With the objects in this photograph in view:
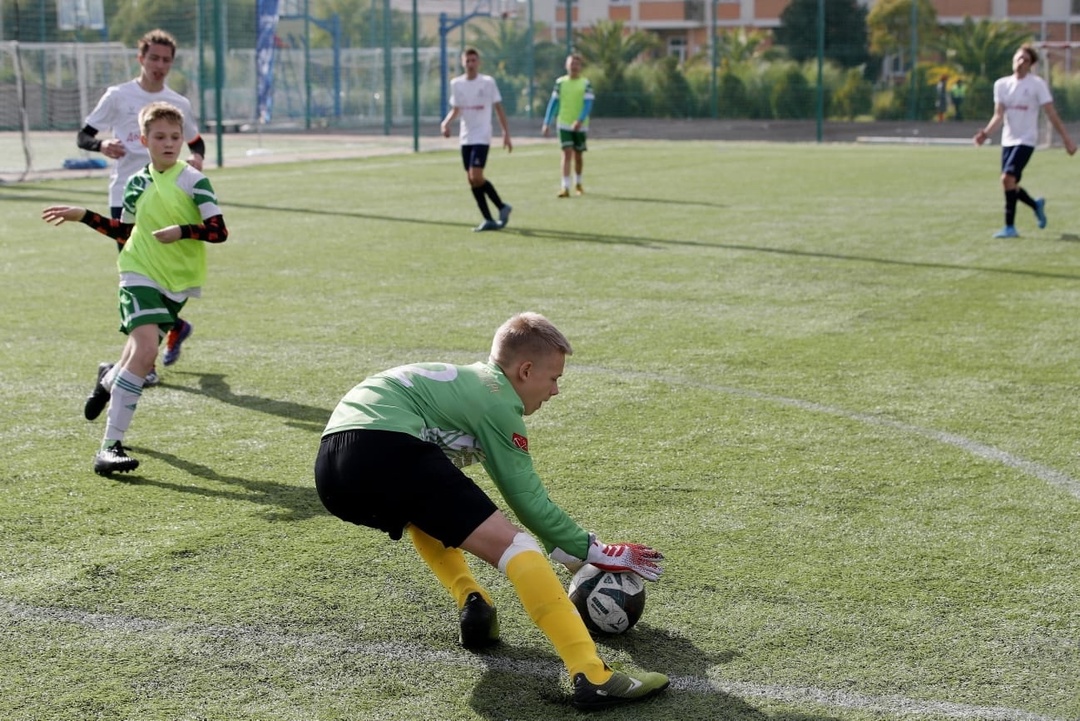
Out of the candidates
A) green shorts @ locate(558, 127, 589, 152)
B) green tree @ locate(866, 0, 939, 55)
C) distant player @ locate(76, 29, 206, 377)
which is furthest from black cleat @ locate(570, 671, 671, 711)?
green tree @ locate(866, 0, 939, 55)

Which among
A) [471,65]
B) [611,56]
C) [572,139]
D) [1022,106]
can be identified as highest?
[611,56]

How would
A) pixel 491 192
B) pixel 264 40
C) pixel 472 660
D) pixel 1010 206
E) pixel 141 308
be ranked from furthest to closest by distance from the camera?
1. pixel 264 40
2. pixel 491 192
3. pixel 1010 206
4. pixel 141 308
5. pixel 472 660

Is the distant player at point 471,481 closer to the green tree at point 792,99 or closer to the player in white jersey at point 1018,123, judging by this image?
the player in white jersey at point 1018,123

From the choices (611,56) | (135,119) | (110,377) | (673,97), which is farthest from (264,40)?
(110,377)

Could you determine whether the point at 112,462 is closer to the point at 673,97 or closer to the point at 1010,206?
the point at 1010,206

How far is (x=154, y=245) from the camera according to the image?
20.5 ft

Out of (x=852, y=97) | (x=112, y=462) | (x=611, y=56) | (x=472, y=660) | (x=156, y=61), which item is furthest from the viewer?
(x=611, y=56)

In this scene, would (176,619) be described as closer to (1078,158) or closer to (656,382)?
A: (656,382)

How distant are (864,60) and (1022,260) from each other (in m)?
33.5

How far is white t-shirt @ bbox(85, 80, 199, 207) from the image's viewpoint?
28.2 ft

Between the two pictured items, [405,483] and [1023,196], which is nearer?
[405,483]

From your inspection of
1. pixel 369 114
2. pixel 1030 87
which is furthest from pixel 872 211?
pixel 369 114

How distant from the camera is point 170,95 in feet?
28.7

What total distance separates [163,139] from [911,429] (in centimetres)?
374
